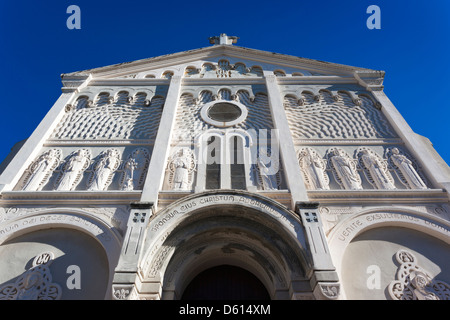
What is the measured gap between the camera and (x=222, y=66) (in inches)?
427

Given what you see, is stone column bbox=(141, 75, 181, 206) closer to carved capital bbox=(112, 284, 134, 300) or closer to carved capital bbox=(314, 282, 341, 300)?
carved capital bbox=(112, 284, 134, 300)

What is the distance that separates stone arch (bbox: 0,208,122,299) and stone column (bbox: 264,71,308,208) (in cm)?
372

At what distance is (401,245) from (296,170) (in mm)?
2546

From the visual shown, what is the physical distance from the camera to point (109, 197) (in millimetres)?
6156

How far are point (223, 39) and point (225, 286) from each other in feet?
32.3

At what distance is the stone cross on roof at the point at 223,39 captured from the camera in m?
12.0

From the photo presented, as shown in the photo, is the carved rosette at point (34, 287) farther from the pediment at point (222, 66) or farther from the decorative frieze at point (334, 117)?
the pediment at point (222, 66)

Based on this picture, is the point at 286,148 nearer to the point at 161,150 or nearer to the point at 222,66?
the point at 161,150

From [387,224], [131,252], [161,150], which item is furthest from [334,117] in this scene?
[131,252]

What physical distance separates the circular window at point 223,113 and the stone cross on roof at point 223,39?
4.40 m

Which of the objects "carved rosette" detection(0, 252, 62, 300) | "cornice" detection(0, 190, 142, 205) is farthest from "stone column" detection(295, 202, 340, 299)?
"carved rosette" detection(0, 252, 62, 300)

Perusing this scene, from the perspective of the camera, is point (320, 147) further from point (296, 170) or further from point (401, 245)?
point (401, 245)

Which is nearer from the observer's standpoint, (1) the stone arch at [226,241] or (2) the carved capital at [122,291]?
(2) the carved capital at [122,291]

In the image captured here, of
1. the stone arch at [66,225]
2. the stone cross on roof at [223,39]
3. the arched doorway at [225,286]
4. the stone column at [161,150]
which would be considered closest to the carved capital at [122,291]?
the stone arch at [66,225]
